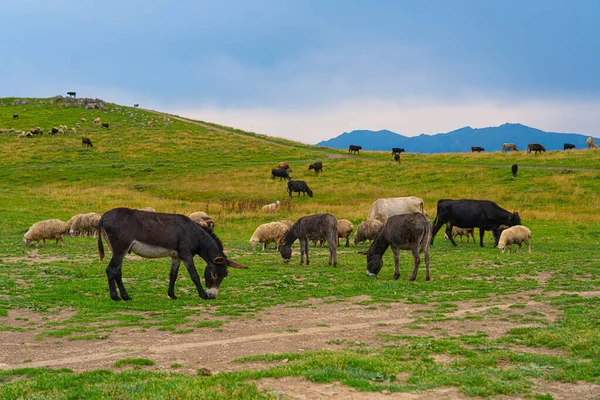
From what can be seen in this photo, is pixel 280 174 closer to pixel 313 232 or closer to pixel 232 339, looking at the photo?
pixel 313 232

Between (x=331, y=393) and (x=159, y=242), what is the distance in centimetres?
817

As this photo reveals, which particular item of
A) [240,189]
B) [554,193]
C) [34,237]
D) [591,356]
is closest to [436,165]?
[554,193]

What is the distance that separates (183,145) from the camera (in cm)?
8750

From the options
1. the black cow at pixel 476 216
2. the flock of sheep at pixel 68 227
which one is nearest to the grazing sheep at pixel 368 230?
the black cow at pixel 476 216

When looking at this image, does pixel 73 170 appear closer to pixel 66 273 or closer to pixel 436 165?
pixel 436 165

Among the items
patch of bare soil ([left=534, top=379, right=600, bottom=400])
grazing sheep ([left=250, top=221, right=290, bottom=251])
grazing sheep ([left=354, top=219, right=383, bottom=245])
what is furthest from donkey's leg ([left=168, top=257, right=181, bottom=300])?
grazing sheep ([left=354, top=219, right=383, bottom=245])

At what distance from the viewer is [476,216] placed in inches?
1101

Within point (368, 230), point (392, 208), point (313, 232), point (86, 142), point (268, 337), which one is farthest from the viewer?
point (86, 142)

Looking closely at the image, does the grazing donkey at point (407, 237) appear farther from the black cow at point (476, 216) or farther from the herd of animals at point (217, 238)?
the black cow at point (476, 216)

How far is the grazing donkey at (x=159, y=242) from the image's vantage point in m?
13.4

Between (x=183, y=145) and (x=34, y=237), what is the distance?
2512 inches

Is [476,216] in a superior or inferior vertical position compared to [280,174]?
inferior

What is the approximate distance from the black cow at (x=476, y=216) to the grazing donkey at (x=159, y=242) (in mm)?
17069

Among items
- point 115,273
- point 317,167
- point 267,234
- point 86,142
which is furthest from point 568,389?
point 86,142
